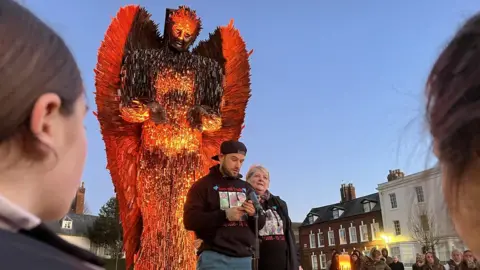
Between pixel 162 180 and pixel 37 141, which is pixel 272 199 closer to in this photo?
pixel 162 180

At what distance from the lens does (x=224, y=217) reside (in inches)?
124

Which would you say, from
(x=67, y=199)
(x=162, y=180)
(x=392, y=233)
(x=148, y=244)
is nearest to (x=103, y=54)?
(x=162, y=180)

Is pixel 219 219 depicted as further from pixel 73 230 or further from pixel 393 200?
pixel 393 200

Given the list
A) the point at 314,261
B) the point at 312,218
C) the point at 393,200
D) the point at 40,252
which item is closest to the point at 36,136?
the point at 40,252

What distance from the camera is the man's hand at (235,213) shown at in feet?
10.1

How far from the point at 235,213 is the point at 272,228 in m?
0.84

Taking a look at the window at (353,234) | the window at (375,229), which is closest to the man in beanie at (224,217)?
the window at (375,229)

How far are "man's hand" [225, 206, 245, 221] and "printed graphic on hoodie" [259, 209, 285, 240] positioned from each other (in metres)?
0.74

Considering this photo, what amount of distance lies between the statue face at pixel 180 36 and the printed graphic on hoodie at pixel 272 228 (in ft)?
8.70

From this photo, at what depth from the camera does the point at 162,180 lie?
194 inches

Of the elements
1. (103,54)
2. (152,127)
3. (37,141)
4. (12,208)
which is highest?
(103,54)

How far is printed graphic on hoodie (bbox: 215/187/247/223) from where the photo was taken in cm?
335

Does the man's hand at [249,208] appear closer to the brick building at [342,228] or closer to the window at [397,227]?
the window at [397,227]

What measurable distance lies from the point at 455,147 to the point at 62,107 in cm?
68
